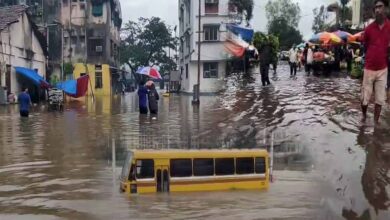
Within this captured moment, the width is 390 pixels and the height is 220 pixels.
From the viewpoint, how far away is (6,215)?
6.34m

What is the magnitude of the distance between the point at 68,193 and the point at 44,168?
6.51 ft

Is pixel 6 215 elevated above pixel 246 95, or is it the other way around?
pixel 246 95

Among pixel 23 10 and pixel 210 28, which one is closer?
pixel 23 10

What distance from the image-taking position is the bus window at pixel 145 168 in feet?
24.3

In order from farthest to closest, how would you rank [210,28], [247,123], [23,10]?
[210,28], [23,10], [247,123]

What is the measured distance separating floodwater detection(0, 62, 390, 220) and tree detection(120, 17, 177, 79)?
5532cm

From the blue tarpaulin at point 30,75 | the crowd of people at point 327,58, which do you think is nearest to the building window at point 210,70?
the blue tarpaulin at point 30,75

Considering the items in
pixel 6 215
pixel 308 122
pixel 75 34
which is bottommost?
→ pixel 6 215

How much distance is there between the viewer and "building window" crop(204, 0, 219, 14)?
155 feet

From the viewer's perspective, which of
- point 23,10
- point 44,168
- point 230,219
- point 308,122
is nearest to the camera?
point 230,219

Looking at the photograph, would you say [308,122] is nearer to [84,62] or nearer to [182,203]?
[182,203]

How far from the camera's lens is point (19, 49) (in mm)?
35781

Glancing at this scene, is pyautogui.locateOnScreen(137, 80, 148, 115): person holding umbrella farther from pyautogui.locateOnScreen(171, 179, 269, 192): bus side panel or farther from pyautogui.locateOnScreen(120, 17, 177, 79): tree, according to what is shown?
pyautogui.locateOnScreen(120, 17, 177, 79): tree

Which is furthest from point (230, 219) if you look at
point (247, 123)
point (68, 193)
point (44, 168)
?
point (247, 123)
